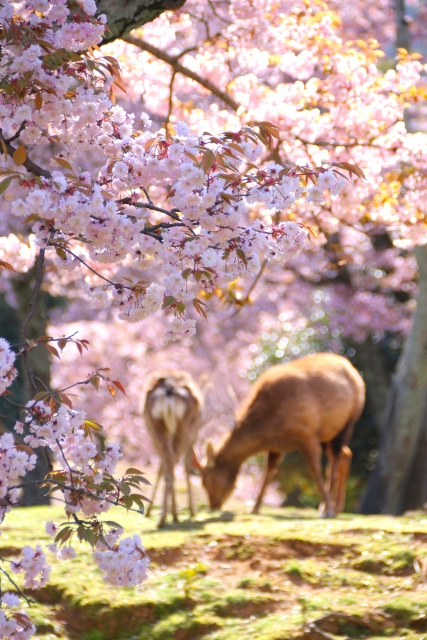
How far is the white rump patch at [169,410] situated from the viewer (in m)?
8.12

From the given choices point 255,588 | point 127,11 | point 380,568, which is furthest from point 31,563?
point 380,568

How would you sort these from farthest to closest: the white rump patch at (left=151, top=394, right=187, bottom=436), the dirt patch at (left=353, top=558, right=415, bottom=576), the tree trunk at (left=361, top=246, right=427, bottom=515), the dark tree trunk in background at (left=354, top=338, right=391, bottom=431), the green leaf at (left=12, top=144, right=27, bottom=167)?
1. the dark tree trunk in background at (left=354, top=338, right=391, bottom=431)
2. the tree trunk at (left=361, top=246, right=427, bottom=515)
3. the white rump patch at (left=151, top=394, right=187, bottom=436)
4. the dirt patch at (left=353, top=558, right=415, bottom=576)
5. the green leaf at (left=12, top=144, right=27, bottom=167)

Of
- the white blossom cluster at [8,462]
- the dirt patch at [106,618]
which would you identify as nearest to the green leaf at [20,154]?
the white blossom cluster at [8,462]

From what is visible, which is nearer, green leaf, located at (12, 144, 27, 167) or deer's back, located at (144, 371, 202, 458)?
green leaf, located at (12, 144, 27, 167)

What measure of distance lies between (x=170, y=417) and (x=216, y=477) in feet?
5.15

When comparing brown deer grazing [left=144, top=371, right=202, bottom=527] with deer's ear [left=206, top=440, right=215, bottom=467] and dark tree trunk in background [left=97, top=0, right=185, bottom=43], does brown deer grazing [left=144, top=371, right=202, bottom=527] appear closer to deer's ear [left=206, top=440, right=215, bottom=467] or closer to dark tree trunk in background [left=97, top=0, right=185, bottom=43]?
deer's ear [left=206, top=440, right=215, bottom=467]

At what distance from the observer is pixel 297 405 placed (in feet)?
29.8

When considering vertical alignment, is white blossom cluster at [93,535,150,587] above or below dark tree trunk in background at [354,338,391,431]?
below

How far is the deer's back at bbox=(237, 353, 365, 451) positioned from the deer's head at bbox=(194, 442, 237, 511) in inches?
18.0

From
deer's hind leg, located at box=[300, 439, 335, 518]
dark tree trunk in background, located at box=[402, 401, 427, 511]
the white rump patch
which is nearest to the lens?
the white rump patch

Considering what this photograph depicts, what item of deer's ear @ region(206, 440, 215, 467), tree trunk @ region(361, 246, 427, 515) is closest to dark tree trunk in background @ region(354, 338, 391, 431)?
tree trunk @ region(361, 246, 427, 515)

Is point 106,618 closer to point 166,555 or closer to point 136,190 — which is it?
point 166,555

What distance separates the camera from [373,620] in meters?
5.01

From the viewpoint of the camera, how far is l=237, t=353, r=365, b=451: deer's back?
9078mm
